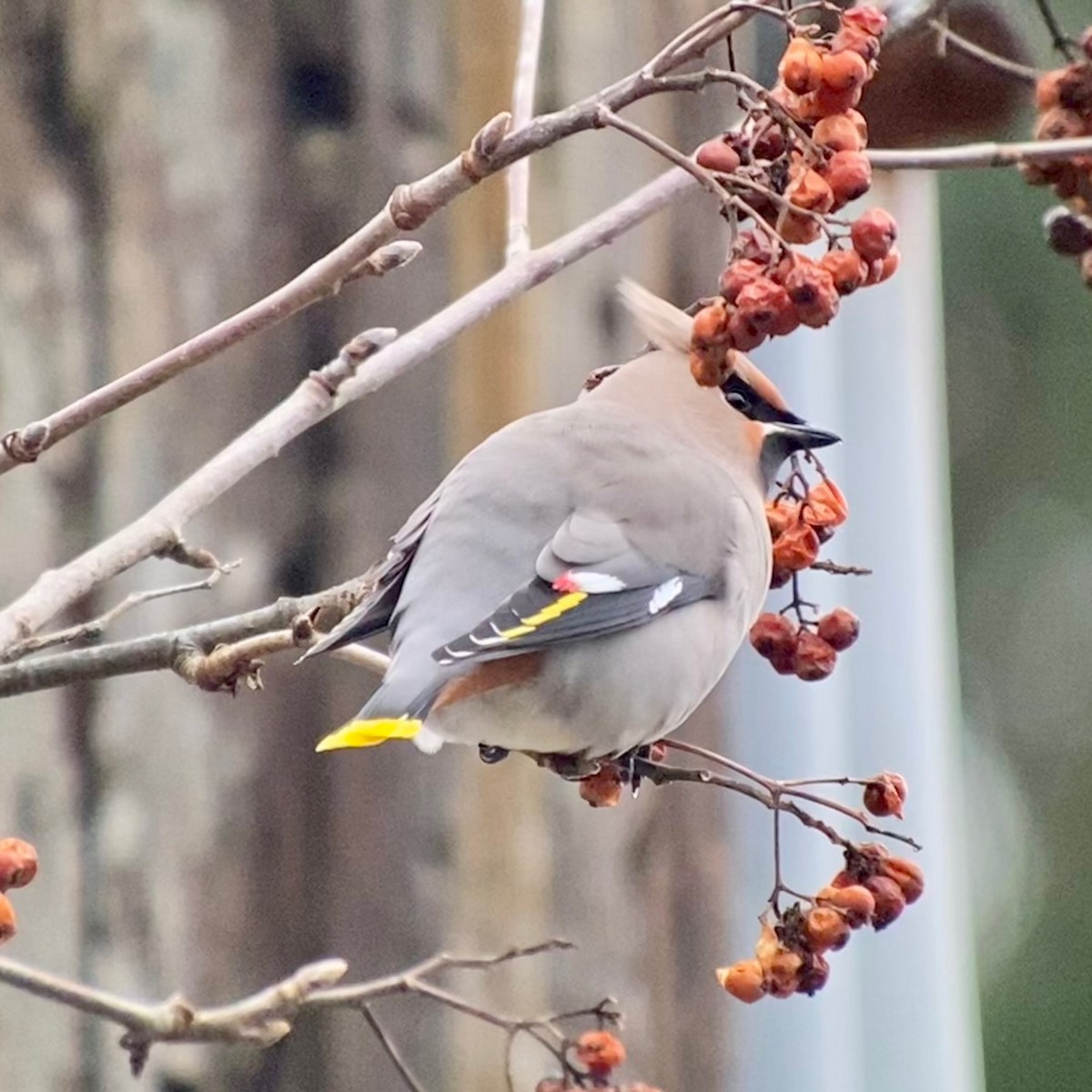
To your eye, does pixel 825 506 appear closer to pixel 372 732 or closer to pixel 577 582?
pixel 577 582

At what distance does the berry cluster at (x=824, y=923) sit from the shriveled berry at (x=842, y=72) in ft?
1.63

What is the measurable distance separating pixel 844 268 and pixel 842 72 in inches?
4.5

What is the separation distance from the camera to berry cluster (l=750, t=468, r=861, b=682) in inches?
57.4

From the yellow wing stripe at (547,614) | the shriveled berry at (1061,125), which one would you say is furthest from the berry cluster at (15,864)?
the shriveled berry at (1061,125)

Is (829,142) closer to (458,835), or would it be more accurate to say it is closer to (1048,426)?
(458,835)

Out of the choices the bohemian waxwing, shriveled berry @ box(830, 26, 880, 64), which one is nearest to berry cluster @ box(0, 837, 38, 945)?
the bohemian waxwing

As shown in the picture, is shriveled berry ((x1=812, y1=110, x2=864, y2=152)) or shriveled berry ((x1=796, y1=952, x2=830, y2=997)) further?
shriveled berry ((x1=796, y1=952, x2=830, y2=997))

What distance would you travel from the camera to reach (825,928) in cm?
132

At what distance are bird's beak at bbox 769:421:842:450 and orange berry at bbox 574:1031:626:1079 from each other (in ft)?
1.87

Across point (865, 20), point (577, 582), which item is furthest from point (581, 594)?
point (865, 20)

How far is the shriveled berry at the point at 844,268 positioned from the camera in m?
1.20

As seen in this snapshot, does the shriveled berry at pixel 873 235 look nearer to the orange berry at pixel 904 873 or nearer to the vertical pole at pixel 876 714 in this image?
the orange berry at pixel 904 873

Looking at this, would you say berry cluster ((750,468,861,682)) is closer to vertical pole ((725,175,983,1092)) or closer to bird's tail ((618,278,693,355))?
bird's tail ((618,278,693,355))

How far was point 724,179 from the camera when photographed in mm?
1175
